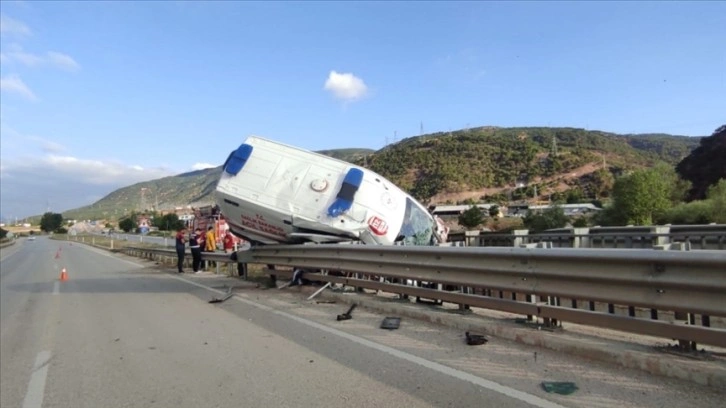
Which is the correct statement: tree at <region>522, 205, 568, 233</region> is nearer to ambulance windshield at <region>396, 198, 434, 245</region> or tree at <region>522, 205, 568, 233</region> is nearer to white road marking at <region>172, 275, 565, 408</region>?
ambulance windshield at <region>396, 198, 434, 245</region>

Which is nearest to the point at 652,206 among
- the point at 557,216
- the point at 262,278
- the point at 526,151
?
the point at 557,216

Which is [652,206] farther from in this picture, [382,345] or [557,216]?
[382,345]

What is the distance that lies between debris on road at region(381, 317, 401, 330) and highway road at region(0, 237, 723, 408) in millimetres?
123

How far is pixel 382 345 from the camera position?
5.96 meters

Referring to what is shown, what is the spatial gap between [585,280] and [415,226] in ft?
20.9

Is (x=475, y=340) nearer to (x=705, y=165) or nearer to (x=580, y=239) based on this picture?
(x=580, y=239)

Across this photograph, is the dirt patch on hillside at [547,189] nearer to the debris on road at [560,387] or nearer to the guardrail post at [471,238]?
the guardrail post at [471,238]

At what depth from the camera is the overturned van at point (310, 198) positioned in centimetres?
1054

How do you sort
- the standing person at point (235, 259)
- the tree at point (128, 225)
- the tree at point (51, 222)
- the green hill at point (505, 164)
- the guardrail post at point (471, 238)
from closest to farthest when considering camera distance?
the standing person at point (235, 259) → the guardrail post at point (471, 238) → the green hill at point (505, 164) → the tree at point (128, 225) → the tree at point (51, 222)

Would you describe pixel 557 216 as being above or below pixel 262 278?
above

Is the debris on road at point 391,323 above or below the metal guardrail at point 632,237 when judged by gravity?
below

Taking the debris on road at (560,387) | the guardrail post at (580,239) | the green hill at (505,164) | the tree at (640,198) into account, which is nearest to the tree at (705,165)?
the tree at (640,198)

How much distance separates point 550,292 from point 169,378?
3712 millimetres

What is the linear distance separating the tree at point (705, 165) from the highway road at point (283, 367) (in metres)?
64.8
